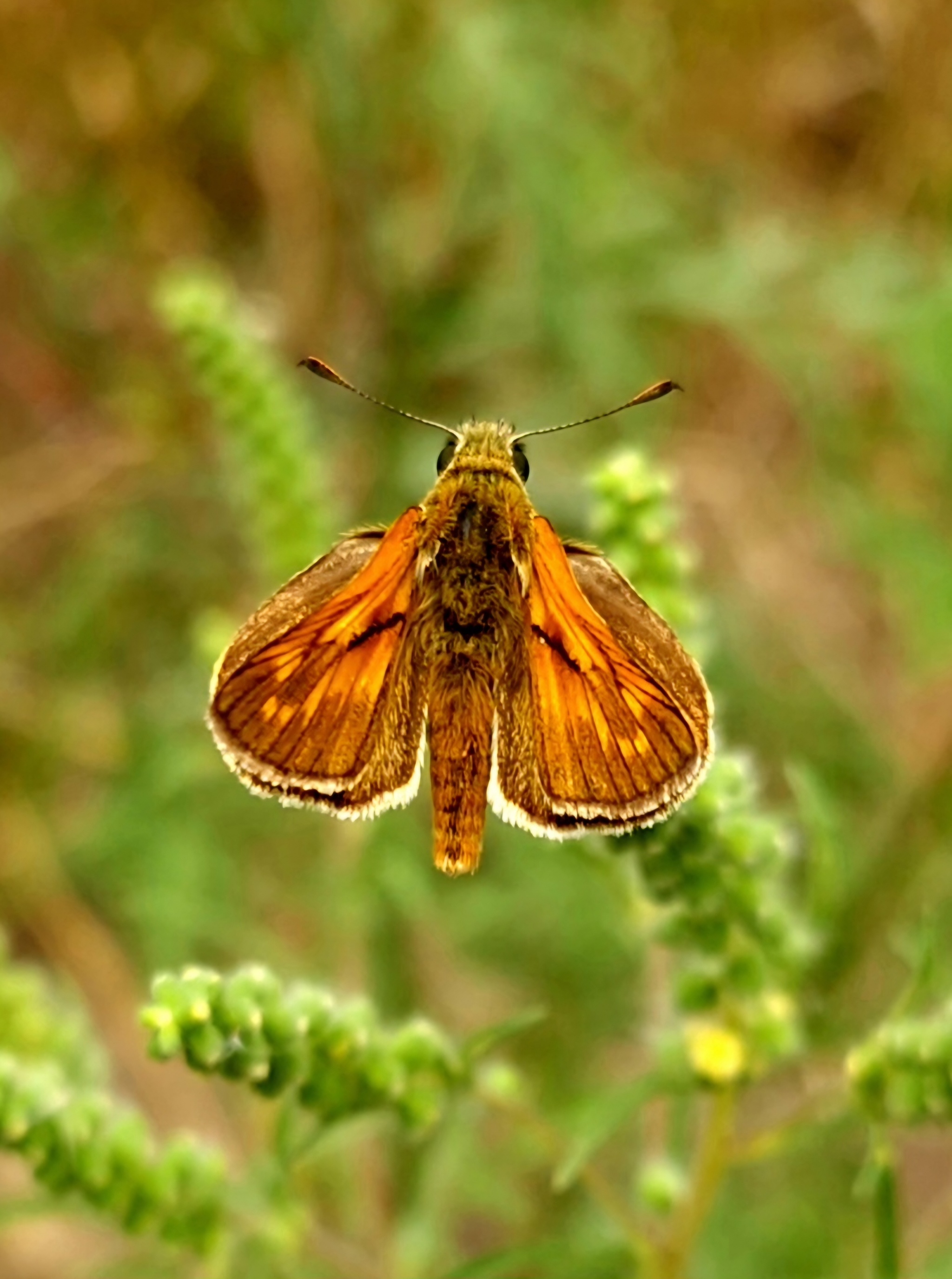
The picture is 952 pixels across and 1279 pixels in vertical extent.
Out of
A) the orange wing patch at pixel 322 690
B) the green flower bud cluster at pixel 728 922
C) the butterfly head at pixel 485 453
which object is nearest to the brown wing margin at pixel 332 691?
the orange wing patch at pixel 322 690

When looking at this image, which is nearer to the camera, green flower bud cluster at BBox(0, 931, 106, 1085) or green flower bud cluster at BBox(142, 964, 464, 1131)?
green flower bud cluster at BBox(142, 964, 464, 1131)

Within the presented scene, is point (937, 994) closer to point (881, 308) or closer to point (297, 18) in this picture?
point (881, 308)

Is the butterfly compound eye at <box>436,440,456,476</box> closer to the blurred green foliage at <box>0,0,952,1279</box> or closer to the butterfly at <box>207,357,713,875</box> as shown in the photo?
the butterfly at <box>207,357,713,875</box>

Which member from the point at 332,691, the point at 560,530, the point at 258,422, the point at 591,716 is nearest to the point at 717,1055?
the point at 591,716

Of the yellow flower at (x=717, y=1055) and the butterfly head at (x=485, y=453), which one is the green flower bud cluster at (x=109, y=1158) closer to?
the yellow flower at (x=717, y=1055)

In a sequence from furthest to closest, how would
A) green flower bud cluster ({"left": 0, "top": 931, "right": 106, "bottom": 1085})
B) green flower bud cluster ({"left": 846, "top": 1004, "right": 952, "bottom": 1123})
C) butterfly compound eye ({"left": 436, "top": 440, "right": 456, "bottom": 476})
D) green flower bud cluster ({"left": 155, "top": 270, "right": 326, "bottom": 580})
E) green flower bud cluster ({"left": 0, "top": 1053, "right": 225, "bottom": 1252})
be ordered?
green flower bud cluster ({"left": 155, "top": 270, "right": 326, "bottom": 580}) < green flower bud cluster ({"left": 0, "top": 931, "right": 106, "bottom": 1085}) < butterfly compound eye ({"left": 436, "top": 440, "right": 456, "bottom": 476}) < green flower bud cluster ({"left": 0, "top": 1053, "right": 225, "bottom": 1252}) < green flower bud cluster ({"left": 846, "top": 1004, "right": 952, "bottom": 1123})

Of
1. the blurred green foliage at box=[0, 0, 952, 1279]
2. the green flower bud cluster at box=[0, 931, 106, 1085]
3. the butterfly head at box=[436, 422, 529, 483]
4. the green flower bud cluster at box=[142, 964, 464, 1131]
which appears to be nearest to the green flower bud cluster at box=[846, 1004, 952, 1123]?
the blurred green foliage at box=[0, 0, 952, 1279]

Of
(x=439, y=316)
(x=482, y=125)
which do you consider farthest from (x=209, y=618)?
Answer: (x=482, y=125)
